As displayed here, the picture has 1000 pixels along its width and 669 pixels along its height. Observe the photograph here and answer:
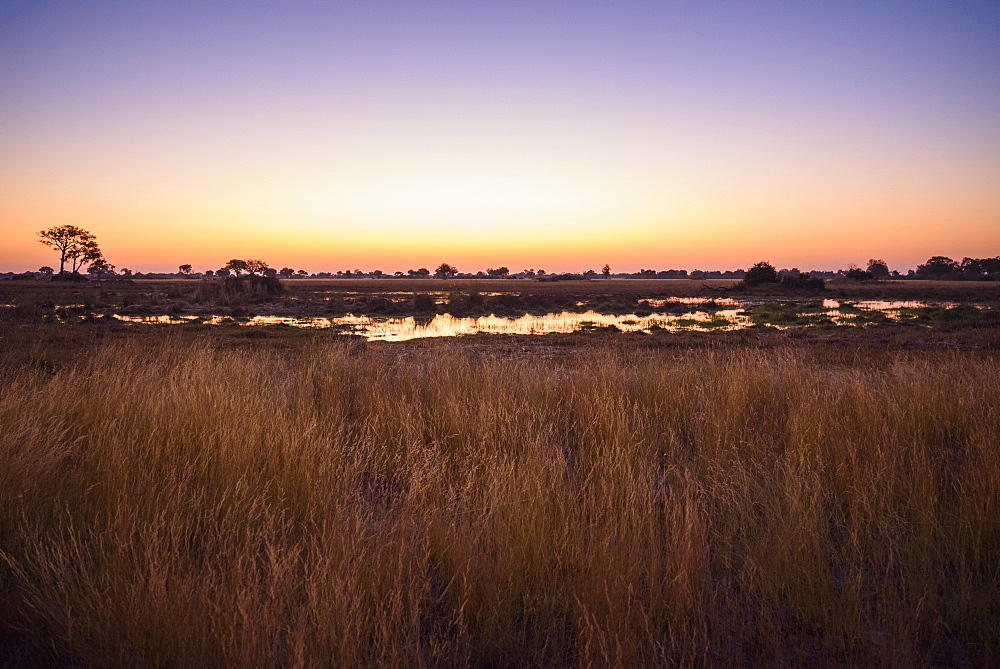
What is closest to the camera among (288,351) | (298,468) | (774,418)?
(298,468)

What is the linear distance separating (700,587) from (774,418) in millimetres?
3529

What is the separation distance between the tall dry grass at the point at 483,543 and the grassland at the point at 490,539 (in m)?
0.02

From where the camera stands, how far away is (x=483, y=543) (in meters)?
Result: 3.07

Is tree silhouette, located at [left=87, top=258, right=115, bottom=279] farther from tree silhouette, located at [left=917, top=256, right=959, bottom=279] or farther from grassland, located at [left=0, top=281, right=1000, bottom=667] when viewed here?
tree silhouette, located at [left=917, top=256, right=959, bottom=279]

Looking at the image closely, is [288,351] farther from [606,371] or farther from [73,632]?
[73,632]

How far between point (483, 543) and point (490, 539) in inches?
2.9

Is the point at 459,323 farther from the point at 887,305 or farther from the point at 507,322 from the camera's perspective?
the point at 887,305

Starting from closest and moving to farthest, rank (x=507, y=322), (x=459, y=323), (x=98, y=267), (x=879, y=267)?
(x=459, y=323), (x=507, y=322), (x=98, y=267), (x=879, y=267)

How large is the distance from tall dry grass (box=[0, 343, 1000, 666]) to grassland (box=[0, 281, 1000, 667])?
19 mm

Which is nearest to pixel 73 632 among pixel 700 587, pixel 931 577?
pixel 700 587

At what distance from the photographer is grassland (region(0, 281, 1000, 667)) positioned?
2.39m

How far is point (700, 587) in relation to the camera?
2754 millimetres

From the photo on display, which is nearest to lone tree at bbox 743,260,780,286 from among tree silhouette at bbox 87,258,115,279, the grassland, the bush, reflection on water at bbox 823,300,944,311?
the bush

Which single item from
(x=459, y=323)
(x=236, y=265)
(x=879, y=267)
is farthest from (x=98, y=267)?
(x=879, y=267)
